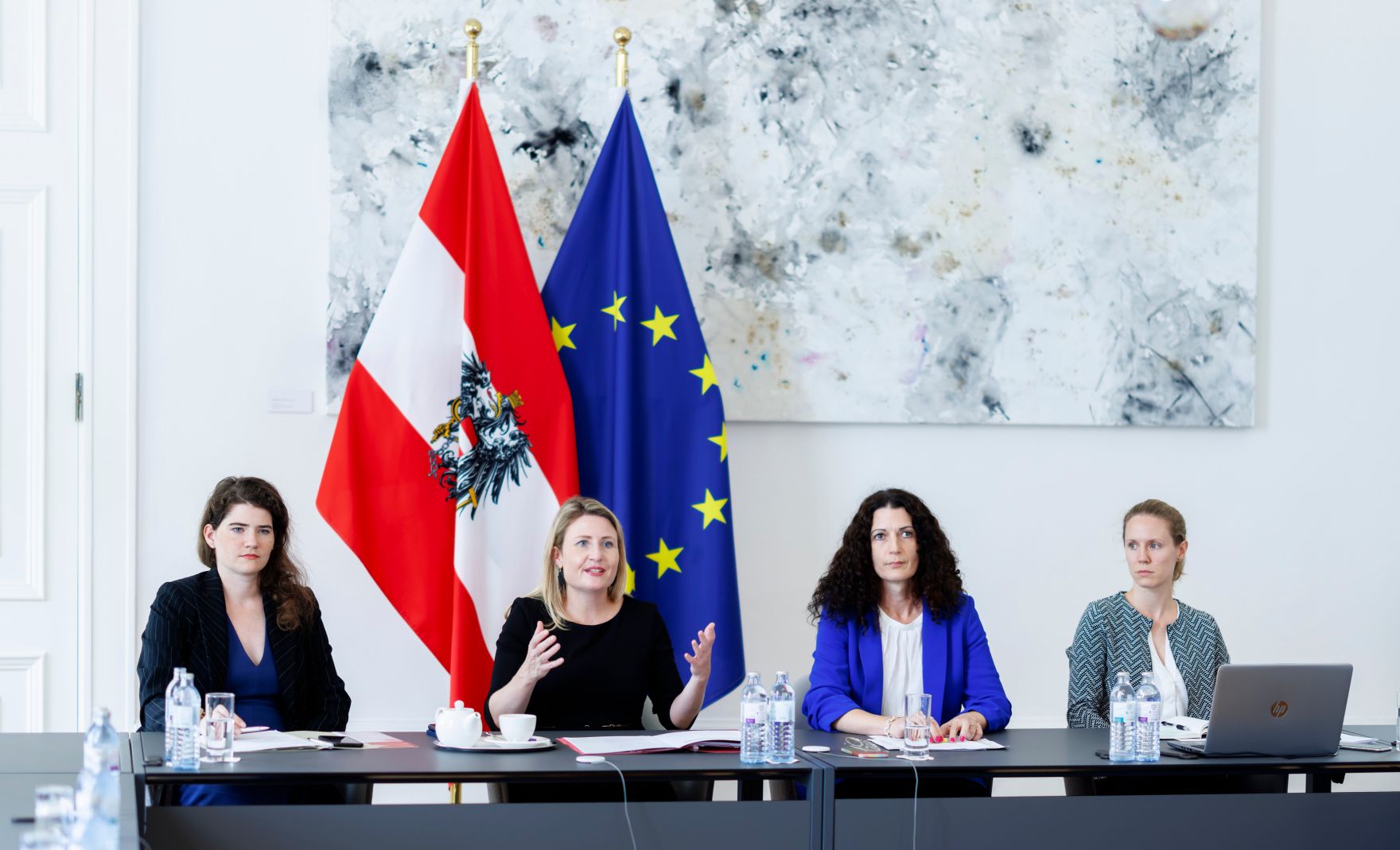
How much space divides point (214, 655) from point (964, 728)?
1654mm

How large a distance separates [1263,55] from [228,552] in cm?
357

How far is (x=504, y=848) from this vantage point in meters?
2.36

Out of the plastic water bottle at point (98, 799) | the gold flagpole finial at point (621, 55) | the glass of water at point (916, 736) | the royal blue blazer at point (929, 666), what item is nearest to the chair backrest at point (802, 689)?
the royal blue blazer at point (929, 666)

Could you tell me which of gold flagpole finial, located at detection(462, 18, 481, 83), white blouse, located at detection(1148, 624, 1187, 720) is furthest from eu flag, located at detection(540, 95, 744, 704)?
white blouse, located at detection(1148, 624, 1187, 720)

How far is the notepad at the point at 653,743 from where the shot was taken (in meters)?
2.52

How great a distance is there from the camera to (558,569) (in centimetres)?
321

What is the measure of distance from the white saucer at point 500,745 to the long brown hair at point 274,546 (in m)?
0.63

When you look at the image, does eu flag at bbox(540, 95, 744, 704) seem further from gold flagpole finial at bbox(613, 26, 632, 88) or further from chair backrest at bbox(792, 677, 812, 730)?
chair backrest at bbox(792, 677, 812, 730)

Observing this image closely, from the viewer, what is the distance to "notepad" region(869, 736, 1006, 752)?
2.67 metres

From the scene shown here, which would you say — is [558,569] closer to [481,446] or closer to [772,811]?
[481,446]

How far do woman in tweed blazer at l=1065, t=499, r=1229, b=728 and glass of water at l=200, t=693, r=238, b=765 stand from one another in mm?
1918

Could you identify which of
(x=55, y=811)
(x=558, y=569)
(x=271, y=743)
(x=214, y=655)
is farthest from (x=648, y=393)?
(x=55, y=811)

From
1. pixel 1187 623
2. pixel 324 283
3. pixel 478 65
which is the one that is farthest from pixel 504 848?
pixel 478 65

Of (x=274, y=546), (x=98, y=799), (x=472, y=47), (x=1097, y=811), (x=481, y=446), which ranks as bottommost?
(x=1097, y=811)
